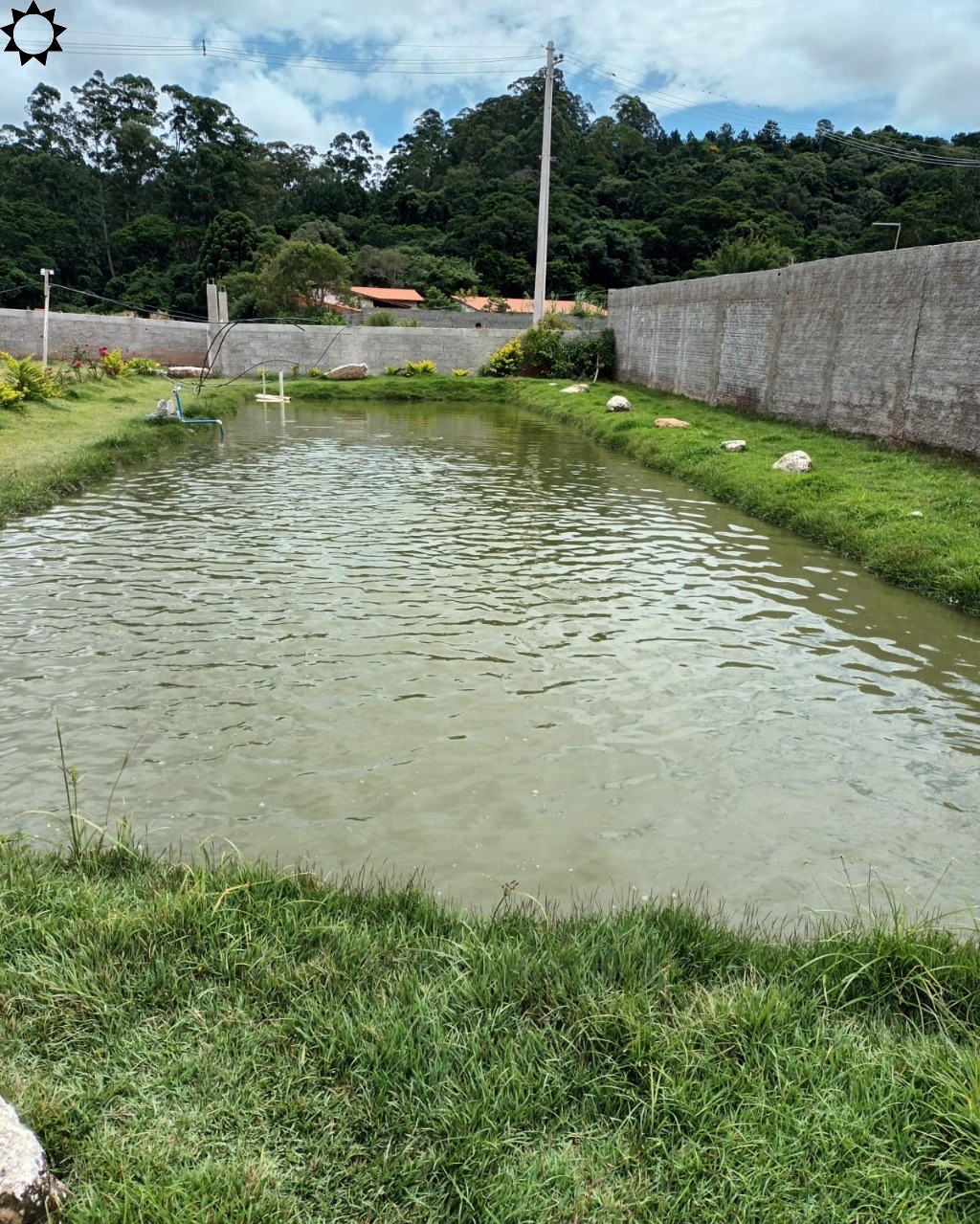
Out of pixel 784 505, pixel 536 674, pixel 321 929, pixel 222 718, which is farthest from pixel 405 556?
pixel 321 929

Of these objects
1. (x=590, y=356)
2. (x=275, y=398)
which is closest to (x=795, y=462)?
(x=275, y=398)

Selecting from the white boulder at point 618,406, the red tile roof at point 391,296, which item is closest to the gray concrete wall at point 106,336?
the white boulder at point 618,406

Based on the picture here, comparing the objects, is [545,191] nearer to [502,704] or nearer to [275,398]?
[275,398]

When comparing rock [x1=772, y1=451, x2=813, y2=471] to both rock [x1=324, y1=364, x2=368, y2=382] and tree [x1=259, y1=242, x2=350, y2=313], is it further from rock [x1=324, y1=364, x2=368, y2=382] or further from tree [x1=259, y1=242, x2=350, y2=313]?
tree [x1=259, y1=242, x2=350, y2=313]

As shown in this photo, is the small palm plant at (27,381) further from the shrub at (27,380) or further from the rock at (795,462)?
the rock at (795,462)

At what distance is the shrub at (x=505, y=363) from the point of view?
93.1 feet

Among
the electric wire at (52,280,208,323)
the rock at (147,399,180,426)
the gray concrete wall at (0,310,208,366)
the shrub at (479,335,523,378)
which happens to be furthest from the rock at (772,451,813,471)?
the gray concrete wall at (0,310,208,366)

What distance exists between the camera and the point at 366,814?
12.9 ft

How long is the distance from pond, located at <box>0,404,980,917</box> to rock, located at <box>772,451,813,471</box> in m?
1.98

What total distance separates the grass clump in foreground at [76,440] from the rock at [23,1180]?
8.47 meters

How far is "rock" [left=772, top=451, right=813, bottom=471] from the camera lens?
1105 cm

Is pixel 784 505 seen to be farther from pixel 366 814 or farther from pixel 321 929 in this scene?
pixel 321 929

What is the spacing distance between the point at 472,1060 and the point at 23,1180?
105cm

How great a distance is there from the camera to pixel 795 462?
11102mm
